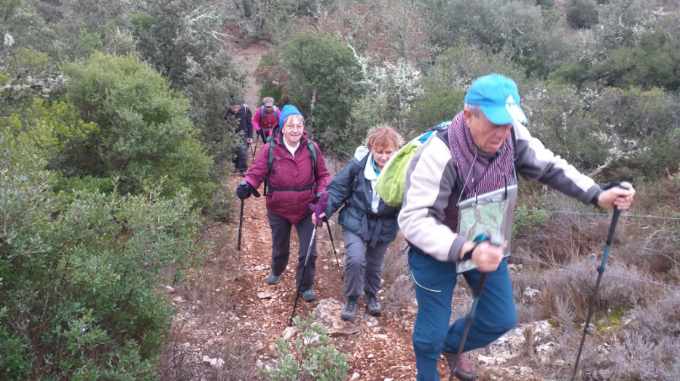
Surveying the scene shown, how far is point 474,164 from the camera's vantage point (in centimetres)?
283

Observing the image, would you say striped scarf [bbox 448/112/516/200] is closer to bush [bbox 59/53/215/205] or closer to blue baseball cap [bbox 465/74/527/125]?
blue baseball cap [bbox 465/74/527/125]

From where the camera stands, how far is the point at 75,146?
22.1 ft

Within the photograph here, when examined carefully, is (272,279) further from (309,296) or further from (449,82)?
(449,82)

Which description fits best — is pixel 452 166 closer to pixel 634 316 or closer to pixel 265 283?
pixel 634 316

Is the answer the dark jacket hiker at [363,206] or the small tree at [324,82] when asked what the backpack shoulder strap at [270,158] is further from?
the small tree at [324,82]

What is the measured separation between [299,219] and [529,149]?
2687 millimetres

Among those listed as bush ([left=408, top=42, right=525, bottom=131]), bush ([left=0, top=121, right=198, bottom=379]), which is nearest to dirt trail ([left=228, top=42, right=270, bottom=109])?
bush ([left=408, top=42, right=525, bottom=131])

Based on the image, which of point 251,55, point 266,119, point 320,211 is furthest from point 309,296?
point 251,55

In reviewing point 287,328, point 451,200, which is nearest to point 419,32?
point 287,328

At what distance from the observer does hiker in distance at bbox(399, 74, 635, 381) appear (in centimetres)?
266

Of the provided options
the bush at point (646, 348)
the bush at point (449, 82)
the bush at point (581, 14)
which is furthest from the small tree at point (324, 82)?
the bush at point (581, 14)

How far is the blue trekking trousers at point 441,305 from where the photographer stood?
9.99 feet

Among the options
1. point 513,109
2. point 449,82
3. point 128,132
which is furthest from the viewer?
point 449,82

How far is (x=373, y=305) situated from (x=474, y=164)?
2.70 meters
